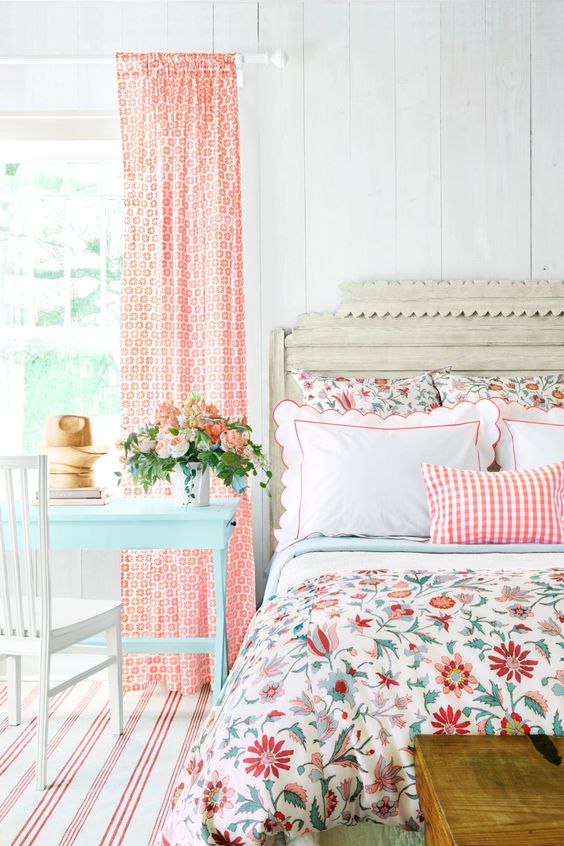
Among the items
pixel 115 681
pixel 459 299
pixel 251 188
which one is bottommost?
pixel 115 681

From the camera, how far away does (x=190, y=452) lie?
2.56 meters

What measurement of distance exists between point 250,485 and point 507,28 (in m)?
2.25

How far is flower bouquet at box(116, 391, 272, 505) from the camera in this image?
2512 mm

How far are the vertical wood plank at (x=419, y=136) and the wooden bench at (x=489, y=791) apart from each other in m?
2.36

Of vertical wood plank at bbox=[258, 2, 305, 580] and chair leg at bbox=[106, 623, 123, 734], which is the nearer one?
chair leg at bbox=[106, 623, 123, 734]


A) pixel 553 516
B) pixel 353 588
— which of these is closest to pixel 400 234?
pixel 553 516

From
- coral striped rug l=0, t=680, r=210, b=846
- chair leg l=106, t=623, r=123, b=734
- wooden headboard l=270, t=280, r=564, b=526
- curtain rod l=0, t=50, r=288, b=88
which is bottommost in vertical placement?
coral striped rug l=0, t=680, r=210, b=846

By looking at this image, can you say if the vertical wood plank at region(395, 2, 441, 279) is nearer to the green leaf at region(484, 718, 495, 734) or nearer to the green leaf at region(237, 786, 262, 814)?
the green leaf at region(484, 718, 495, 734)

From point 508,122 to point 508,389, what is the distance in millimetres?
1220

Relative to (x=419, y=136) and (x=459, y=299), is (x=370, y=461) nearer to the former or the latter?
(x=459, y=299)

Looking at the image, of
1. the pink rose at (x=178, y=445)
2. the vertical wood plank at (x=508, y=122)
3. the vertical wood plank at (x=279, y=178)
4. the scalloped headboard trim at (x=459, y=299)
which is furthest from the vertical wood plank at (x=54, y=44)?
the vertical wood plank at (x=508, y=122)

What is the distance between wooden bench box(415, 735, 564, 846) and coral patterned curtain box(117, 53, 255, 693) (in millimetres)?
1918

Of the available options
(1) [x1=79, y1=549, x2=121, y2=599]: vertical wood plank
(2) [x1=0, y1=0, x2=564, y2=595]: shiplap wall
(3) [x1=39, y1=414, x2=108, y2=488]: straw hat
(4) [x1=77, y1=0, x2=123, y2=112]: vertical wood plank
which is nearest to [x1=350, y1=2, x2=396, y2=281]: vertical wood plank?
(2) [x1=0, y1=0, x2=564, y2=595]: shiplap wall

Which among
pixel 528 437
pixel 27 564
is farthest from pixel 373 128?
pixel 27 564
